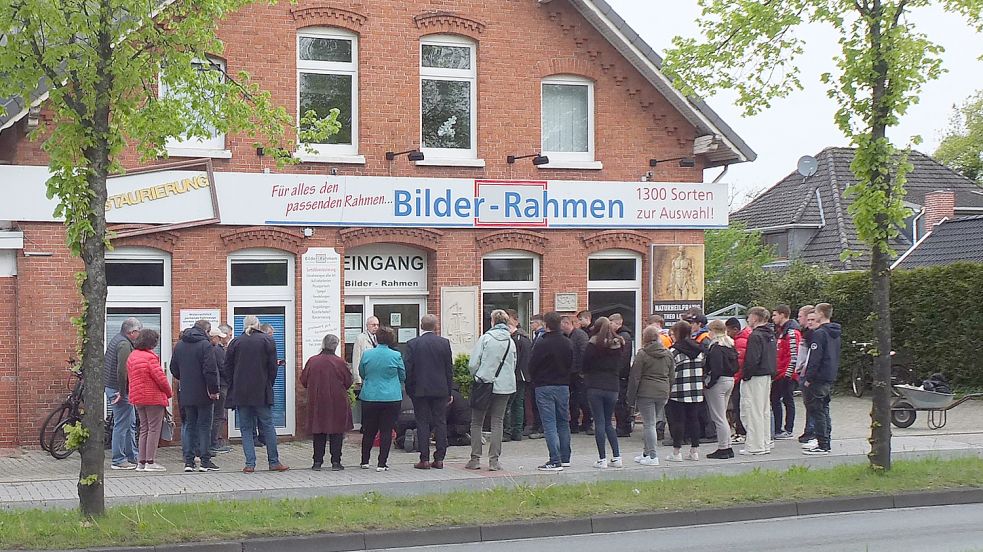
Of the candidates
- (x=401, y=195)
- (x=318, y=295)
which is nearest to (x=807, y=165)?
(x=401, y=195)

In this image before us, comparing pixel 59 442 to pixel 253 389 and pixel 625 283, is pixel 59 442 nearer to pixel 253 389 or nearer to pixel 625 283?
pixel 253 389

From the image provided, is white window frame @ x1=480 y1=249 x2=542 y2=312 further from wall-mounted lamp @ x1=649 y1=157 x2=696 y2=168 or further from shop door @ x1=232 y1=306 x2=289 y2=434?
shop door @ x1=232 y1=306 x2=289 y2=434

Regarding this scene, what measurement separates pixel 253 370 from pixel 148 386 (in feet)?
4.16

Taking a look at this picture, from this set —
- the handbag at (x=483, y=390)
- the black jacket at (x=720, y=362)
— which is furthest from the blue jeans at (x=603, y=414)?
the black jacket at (x=720, y=362)

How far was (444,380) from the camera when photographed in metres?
15.5

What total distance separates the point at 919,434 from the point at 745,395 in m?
4.11

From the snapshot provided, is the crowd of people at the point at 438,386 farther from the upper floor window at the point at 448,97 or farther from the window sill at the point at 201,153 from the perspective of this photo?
the upper floor window at the point at 448,97

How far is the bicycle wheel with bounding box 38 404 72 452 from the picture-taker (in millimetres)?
16250

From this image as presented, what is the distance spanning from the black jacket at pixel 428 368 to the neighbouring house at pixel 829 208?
23.2m

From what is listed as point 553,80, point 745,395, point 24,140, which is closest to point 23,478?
point 24,140

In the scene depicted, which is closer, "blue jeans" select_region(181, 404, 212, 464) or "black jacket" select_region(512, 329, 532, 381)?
"blue jeans" select_region(181, 404, 212, 464)

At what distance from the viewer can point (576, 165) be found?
2036cm

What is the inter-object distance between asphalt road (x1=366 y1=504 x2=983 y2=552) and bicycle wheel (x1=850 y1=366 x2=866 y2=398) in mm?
13467

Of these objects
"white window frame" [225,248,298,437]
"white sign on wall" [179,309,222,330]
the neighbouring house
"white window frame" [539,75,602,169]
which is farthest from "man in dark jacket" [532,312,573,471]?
the neighbouring house
